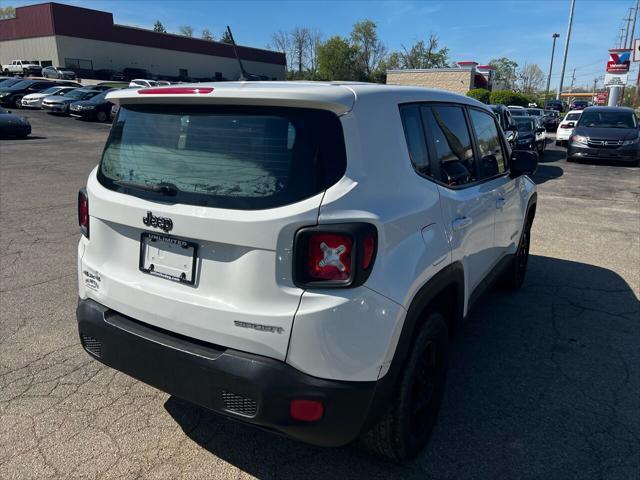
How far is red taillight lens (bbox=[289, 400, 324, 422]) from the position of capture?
1.99 metres

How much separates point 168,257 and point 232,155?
0.54 meters

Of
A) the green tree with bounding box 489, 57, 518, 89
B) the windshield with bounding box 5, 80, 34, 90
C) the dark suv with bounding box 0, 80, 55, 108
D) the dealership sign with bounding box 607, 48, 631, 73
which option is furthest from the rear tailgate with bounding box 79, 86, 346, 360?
the green tree with bounding box 489, 57, 518, 89

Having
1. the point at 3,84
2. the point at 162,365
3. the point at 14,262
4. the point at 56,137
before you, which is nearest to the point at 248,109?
the point at 162,365

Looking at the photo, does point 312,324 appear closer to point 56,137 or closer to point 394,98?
point 394,98

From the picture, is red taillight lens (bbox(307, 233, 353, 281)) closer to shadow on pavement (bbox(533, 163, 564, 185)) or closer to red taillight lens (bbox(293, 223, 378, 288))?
red taillight lens (bbox(293, 223, 378, 288))

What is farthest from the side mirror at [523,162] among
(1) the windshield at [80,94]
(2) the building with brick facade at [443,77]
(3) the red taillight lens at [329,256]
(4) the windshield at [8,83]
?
(2) the building with brick facade at [443,77]

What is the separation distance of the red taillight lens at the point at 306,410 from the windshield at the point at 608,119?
16.5m

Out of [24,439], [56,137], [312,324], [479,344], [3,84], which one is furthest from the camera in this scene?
[3,84]

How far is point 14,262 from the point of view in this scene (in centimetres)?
530

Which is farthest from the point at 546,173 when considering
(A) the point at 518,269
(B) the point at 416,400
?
(B) the point at 416,400

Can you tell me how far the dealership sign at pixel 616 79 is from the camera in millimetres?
46125

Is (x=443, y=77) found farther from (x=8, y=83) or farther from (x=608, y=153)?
(x=608, y=153)

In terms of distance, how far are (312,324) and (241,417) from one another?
0.52 metres

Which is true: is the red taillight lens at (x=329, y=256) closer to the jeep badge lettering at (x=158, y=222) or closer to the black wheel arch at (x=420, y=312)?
the black wheel arch at (x=420, y=312)
